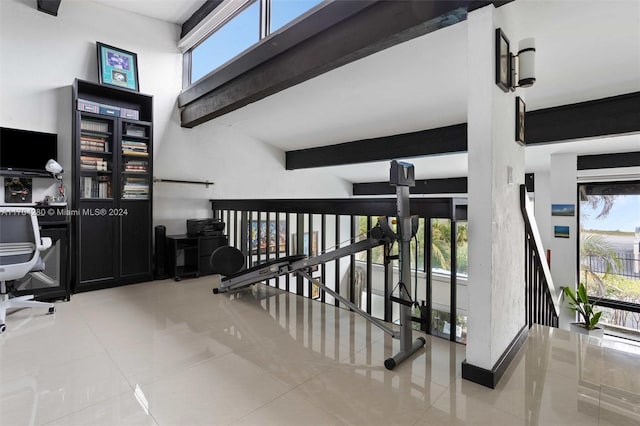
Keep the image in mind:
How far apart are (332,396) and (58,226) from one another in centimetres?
347

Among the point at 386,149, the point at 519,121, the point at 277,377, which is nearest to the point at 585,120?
the point at 519,121

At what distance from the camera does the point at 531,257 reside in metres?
2.79

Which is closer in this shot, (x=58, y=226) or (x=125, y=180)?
(x=58, y=226)

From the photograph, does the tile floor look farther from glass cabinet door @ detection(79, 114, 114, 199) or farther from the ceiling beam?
the ceiling beam

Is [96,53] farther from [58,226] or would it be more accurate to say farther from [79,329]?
[79,329]

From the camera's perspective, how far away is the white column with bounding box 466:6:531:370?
6.01 feet

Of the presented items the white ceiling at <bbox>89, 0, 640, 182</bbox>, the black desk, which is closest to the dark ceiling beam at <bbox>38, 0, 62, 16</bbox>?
the white ceiling at <bbox>89, 0, 640, 182</bbox>

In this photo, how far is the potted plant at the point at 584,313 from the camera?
436 centimetres

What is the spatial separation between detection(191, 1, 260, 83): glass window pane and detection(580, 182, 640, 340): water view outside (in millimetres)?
6466

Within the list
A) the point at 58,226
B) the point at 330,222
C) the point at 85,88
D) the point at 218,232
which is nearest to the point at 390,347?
the point at 218,232

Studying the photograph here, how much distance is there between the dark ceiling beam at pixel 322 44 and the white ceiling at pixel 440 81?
0.54 metres

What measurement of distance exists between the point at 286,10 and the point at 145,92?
106 inches

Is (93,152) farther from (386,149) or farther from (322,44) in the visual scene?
(386,149)

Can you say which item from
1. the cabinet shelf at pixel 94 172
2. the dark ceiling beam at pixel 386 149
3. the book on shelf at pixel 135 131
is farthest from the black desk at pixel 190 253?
the dark ceiling beam at pixel 386 149
